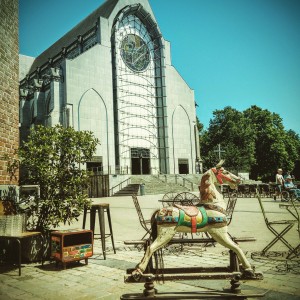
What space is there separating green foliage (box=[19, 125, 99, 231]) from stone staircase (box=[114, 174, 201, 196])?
2125 centimetres

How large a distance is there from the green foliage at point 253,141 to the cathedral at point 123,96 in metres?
8.23

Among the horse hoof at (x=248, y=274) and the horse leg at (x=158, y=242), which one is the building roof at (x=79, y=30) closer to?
the horse leg at (x=158, y=242)

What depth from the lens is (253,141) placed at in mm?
49625

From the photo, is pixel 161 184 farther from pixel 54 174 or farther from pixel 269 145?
pixel 269 145

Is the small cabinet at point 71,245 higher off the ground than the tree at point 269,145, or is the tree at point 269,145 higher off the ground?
the tree at point 269,145

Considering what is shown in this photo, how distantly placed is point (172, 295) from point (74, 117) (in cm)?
3159

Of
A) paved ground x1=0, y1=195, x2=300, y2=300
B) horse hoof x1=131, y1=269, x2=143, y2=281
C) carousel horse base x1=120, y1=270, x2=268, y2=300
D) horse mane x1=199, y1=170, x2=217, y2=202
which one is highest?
horse mane x1=199, y1=170, x2=217, y2=202

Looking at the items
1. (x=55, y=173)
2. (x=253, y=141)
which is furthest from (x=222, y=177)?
(x=253, y=141)

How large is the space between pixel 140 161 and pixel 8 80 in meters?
31.9

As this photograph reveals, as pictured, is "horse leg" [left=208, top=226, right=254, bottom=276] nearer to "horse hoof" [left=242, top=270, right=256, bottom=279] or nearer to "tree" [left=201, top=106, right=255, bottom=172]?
"horse hoof" [left=242, top=270, right=256, bottom=279]

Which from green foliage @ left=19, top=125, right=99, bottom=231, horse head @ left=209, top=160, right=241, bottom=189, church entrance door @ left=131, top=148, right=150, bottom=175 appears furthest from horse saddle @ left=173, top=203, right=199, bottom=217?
church entrance door @ left=131, top=148, right=150, bottom=175

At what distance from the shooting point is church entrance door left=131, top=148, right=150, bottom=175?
3888 centimetres

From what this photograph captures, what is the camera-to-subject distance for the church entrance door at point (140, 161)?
38.9m

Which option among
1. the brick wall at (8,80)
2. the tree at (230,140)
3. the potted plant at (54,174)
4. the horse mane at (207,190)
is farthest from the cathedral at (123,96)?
the horse mane at (207,190)
